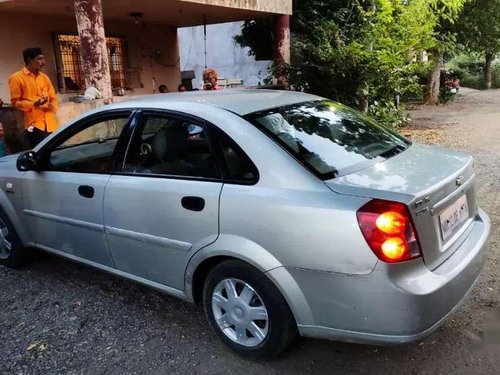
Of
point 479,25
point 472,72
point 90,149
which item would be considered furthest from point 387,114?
point 472,72

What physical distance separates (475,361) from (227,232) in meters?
1.58

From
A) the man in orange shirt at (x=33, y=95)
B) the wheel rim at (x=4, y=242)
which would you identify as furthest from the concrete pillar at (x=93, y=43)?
the wheel rim at (x=4, y=242)

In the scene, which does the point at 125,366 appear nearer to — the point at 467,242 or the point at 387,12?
the point at 467,242

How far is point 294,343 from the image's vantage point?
283 centimetres

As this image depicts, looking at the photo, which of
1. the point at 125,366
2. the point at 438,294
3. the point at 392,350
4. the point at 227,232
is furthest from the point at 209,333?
the point at 438,294

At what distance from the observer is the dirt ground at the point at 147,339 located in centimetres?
279

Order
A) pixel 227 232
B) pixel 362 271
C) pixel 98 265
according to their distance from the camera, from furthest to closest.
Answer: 1. pixel 98 265
2. pixel 227 232
3. pixel 362 271

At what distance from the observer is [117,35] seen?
10.9 meters

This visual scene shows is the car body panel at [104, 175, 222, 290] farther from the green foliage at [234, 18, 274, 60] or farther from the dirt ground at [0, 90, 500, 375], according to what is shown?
the green foliage at [234, 18, 274, 60]

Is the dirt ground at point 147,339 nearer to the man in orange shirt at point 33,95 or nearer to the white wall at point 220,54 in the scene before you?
the man in orange shirt at point 33,95

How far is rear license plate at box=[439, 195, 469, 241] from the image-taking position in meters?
2.60

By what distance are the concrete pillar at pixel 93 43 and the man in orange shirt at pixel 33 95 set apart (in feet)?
3.31

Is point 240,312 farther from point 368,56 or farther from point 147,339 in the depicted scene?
point 368,56

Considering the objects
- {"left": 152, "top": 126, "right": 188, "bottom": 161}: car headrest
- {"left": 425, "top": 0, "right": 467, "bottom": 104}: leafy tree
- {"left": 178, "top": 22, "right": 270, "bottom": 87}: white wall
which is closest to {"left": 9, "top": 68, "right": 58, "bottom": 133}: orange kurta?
{"left": 152, "top": 126, "right": 188, "bottom": 161}: car headrest
